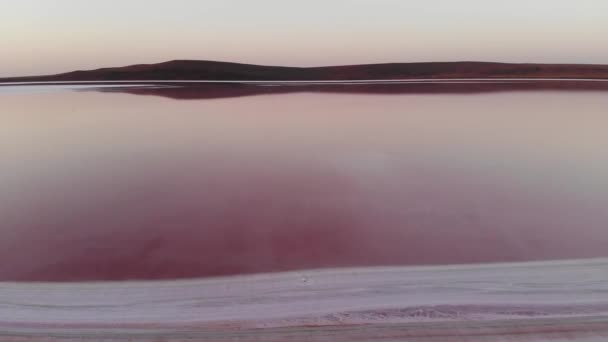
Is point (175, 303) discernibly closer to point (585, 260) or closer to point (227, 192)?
point (227, 192)

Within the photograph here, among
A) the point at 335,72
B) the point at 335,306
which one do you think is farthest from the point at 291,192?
the point at 335,72

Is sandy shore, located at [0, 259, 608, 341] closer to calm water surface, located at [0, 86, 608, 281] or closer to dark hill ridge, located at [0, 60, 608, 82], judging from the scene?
calm water surface, located at [0, 86, 608, 281]

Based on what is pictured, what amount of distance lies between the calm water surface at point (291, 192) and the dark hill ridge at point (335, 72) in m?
0.68

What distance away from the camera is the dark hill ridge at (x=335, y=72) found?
6.48ft

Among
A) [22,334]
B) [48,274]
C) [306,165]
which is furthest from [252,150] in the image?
[22,334]

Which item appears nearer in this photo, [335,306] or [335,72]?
→ [335,306]

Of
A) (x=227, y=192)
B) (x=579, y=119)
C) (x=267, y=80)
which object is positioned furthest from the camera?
(x=267, y=80)

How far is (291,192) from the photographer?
712mm

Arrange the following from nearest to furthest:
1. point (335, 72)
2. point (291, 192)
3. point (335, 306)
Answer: point (335, 306) → point (291, 192) → point (335, 72)

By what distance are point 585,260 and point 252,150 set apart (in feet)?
2.36

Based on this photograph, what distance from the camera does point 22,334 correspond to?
12.0 inches

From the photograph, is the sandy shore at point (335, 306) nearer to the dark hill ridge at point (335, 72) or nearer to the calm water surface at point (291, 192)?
the calm water surface at point (291, 192)

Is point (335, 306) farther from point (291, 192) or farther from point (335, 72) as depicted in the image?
point (335, 72)

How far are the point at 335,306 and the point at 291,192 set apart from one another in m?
0.37
